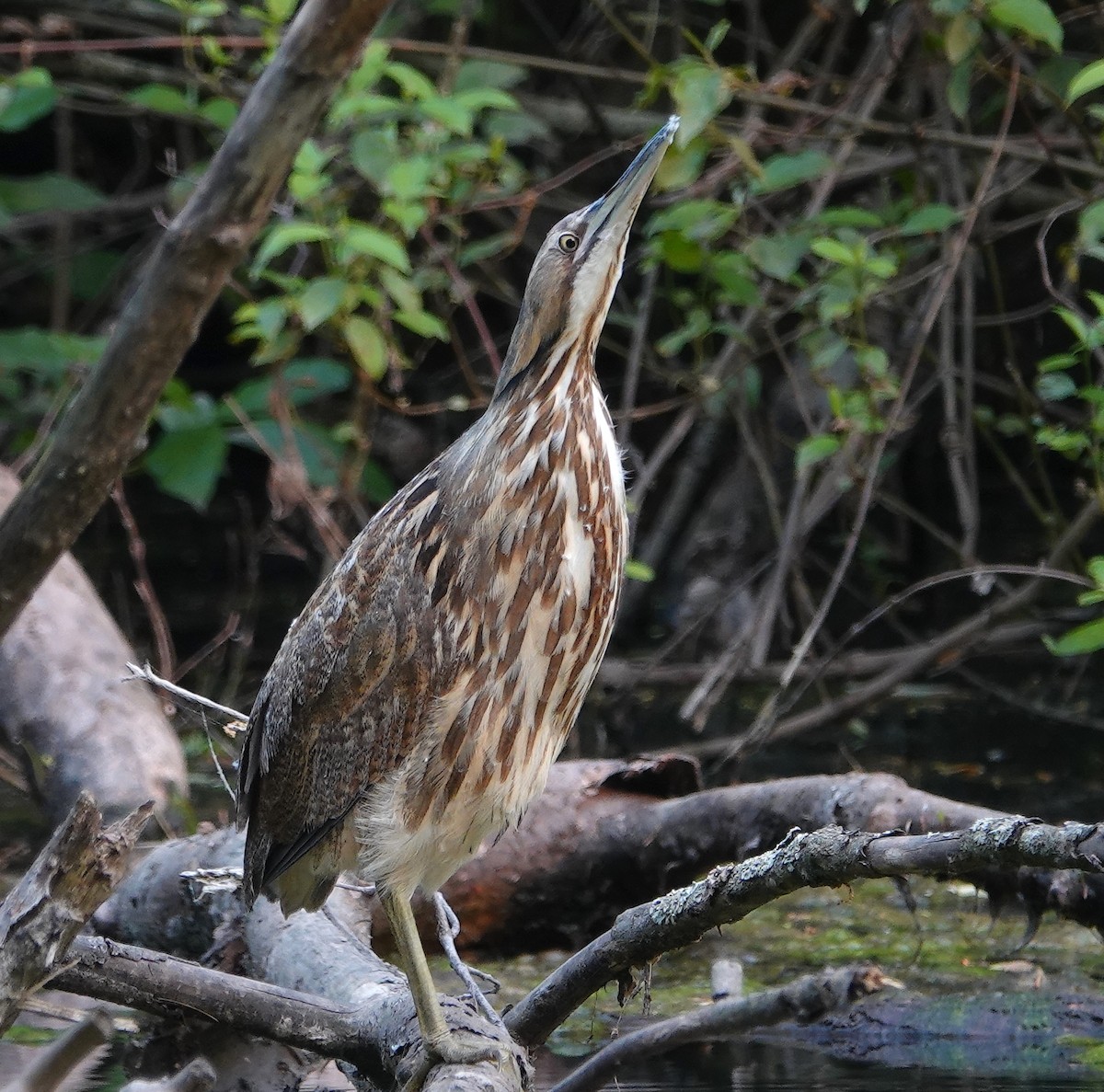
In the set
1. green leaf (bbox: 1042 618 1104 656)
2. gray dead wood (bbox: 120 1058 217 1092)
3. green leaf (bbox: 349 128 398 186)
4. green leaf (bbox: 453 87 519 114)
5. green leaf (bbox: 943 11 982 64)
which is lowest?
green leaf (bbox: 1042 618 1104 656)

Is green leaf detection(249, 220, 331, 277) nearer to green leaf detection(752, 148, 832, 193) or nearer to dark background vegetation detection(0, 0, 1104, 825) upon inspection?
dark background vegetation detection(0, 0, 1104, 825)

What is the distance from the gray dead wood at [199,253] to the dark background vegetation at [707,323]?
215 centimetres

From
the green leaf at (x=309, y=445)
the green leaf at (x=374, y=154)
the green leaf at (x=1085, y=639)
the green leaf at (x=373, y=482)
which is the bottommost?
the green leaf at (x=373, y=482)

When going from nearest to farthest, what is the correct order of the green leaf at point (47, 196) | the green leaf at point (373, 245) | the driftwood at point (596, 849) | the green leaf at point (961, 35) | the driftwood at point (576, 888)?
the driftwood at point (576, 888)
the driftwood at point (596, 849)
the green leaf at point (961, 35)
the green leaf at point (373, 245)
the green leaf at point (47, 196)

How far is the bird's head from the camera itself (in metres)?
3.00

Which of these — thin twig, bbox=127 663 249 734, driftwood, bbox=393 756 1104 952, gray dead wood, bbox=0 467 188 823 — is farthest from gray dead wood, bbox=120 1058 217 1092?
gray dead wood, bbox=0 467 188 823

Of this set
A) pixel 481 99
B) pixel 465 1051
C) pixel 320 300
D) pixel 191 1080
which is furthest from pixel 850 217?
pixel 191 1080

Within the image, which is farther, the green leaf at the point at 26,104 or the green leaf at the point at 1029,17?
the green leaf at the point at 26,104

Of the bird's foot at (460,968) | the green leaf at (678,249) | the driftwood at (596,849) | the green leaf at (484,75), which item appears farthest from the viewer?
the green leaf at (484,75)

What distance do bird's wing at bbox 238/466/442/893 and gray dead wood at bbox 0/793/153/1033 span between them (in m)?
1.04

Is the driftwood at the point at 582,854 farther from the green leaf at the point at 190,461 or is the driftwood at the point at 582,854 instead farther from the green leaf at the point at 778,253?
the green leaf at the point at 190,461

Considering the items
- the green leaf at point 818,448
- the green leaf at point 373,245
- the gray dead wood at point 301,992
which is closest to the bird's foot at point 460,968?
the gray dead wood at point 301,992

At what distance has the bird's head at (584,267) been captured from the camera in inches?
118

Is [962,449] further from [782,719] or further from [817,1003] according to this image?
[817,1003]
